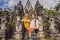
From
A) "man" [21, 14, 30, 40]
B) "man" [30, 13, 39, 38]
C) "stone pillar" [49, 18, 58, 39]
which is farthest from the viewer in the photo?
"man" [21, 14, 30, 40]

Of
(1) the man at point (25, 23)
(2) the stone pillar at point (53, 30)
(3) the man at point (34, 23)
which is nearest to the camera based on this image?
(2) the stone pillar at point (53, 30)

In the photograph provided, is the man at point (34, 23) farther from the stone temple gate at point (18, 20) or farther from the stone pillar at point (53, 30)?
the stone pillar at point (53, 30)

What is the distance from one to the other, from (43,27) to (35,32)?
116 centimetres

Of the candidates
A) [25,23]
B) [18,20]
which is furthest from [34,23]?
[18,20]

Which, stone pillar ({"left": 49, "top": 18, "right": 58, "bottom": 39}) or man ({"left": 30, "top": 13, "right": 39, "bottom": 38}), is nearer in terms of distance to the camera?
stone pillar ({"left": 49, "top": 18, "right": 58, "bottom": 39})

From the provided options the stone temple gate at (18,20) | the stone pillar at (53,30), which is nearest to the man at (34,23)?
the stone temple gate at (18,20)

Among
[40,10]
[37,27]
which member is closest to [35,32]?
[37,27]

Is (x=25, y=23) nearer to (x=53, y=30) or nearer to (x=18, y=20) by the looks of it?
(x=18, y=20)

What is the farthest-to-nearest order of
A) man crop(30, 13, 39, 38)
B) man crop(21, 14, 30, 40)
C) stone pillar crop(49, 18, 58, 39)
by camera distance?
1. man crop(21, 14, 30, 40)
2. man crop(30, 13, 39, 38)
3. stone pillar crop(49, 18, 58, 39)

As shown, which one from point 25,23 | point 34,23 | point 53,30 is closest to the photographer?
point 53,30

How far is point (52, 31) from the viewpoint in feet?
91.0

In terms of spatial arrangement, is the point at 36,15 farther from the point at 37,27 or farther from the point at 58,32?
the point at 58,32

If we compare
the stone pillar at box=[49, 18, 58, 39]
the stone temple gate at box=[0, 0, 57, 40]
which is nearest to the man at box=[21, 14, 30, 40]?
the stone temple gate at box=[0, 0, 57, 40]

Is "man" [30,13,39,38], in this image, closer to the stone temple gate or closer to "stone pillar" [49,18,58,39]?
the stone temple gate
